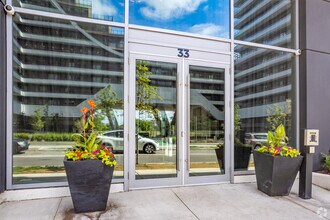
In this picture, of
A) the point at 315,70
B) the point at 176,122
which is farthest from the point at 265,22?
the point at 176,122

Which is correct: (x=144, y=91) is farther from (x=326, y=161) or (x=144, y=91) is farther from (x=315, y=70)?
(x=326, y=161)

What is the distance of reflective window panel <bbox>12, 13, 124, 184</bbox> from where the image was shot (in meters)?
3.55

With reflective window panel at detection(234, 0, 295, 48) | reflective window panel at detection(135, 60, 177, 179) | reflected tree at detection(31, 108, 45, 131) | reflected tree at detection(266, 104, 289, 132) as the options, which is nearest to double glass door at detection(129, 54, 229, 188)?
reflective window panel at detection(135, 60, 177, 179)

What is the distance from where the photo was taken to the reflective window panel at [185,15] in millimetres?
4180

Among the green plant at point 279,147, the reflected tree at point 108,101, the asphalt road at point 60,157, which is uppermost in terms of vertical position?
the reflected tree at point 108,101

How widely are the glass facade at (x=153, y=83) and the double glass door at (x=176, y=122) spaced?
2 cm

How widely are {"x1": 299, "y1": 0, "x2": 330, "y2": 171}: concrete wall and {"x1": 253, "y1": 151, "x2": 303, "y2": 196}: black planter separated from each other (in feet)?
5.13

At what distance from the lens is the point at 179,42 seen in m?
4.29

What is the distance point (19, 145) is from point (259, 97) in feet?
14.8

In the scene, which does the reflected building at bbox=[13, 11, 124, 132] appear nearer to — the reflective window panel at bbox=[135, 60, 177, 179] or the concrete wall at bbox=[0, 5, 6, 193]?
the concrete wall at bbox=[0, 5, 6, 193]

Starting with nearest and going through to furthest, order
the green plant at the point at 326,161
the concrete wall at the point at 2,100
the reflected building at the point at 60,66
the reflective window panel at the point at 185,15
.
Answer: the concrete wall at the point at 2,100, the reflected building at the point at 60,66, the reflective window panel at the point at 185,15, the green plant at the point at 326,161

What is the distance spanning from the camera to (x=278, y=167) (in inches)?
143

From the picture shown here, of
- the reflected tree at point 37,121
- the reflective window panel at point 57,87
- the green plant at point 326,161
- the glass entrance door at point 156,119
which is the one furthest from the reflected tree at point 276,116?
the reflected tree at point 37,121

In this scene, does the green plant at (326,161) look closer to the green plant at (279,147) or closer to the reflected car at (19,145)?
the green plant at (279,147)
